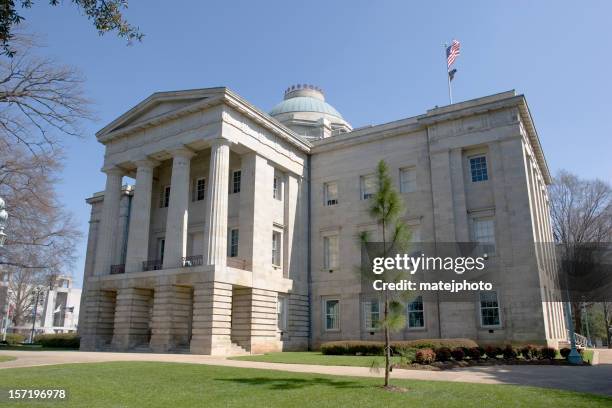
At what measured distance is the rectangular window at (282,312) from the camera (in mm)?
33625

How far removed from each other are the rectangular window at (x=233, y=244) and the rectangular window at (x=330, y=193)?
300 inches

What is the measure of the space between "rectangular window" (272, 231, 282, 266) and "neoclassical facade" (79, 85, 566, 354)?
3.0 inches

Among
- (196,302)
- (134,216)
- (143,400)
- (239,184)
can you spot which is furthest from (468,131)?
(143,400)

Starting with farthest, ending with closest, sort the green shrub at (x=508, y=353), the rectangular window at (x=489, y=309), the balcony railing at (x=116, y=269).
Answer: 1. the balcony railing at (x=116, y=269)
2. the rectangular window at (x=489, y=309)
3. the green shrub at (x=508, y=353)

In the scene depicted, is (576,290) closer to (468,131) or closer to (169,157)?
(468,131)

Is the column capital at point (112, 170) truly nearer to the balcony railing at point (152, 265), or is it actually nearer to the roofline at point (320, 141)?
the roofline at point (320, 141)


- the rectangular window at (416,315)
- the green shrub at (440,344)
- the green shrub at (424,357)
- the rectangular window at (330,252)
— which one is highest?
the rectangular window at (330,252)

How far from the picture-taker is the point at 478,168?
31.8 meters

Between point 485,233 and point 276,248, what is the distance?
14.3 metres

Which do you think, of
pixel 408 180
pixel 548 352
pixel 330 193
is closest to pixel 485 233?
pixel 408 180

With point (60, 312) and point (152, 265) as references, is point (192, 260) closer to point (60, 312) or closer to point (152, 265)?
point (152, 265)

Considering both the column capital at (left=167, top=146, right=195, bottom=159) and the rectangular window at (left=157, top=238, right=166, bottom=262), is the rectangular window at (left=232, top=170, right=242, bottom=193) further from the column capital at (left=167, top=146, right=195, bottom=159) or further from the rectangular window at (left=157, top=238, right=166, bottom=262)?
the rectangular window at (left=157, top=238, right=166, bottom=262)

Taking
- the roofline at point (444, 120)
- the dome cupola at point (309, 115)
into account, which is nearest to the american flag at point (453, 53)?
the roofline at point (444, 120)

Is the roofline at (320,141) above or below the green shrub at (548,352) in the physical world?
above
